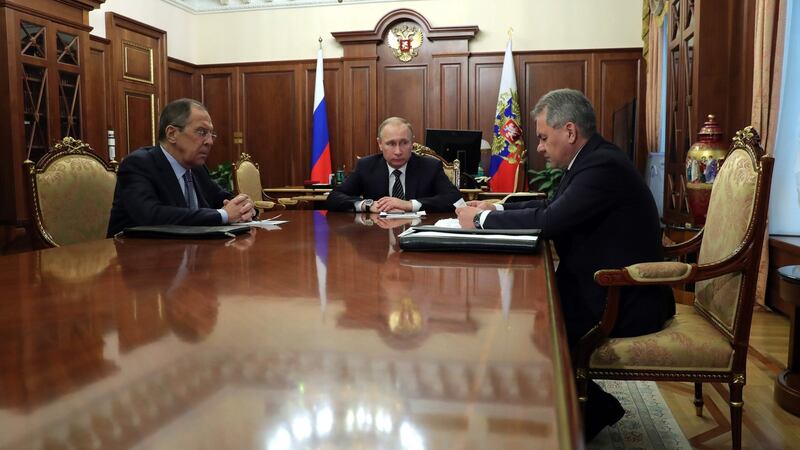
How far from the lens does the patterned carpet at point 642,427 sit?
92.8 inches

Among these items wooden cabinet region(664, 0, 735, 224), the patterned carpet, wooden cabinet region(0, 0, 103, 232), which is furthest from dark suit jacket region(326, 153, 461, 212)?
wooden cabinet region(0, 0, 103, 232)

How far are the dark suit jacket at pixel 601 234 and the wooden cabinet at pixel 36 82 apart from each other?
453 cm

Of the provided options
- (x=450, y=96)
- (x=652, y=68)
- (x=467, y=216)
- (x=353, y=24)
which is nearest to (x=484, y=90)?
(x=450, y=96)

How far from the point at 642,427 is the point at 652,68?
5367 millimetres

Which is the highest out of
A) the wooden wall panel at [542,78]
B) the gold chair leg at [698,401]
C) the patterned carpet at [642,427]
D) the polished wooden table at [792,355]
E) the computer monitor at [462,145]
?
the wooden wall panel at [542,78]

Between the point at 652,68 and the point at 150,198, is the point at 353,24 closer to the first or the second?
the point at 652,68

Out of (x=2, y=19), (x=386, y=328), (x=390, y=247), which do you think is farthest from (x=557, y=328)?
(x=2, y=19)

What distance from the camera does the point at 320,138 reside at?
28.1 ft

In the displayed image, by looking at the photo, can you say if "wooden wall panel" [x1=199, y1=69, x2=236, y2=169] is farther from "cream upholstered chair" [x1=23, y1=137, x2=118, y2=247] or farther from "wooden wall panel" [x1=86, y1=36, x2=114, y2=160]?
"cream upholstered chair" [x1=23, y1=137, x2=118, y2=247]

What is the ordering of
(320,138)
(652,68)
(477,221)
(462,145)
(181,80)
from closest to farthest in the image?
(477,221) → (462,145) → (652,68) → (320,138) → (181,80)

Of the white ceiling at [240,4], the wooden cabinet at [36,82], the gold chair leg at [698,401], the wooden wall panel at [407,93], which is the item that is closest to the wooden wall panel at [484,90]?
the wooden wall panel at [407,93]

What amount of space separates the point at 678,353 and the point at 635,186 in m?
0.54

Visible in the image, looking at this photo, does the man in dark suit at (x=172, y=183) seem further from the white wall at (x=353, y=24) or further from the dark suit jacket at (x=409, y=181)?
the white wall at (x=353, y=24)

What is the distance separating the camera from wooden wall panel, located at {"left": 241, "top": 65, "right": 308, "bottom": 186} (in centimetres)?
887
